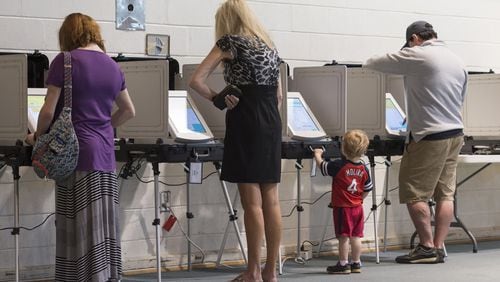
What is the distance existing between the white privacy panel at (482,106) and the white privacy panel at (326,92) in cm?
136

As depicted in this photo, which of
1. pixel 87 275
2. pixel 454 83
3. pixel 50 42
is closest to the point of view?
pixel 87 275

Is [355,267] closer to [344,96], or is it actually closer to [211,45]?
[344,96]

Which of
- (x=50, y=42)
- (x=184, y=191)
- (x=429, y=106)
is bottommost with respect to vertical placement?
(x=184, y=191)

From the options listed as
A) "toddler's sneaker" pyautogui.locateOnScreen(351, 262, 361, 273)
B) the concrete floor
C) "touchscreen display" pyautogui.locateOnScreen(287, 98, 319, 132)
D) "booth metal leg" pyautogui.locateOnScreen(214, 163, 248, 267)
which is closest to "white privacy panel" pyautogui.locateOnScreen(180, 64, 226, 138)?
"booth metal leg" pyautogui.locateOnScreen(214, 163, 248, 267)

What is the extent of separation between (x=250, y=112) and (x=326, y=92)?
1.45m

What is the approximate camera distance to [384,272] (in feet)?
19.1

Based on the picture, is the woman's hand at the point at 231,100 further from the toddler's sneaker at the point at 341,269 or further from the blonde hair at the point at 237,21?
the toddler's sneaker at the point at 341,269

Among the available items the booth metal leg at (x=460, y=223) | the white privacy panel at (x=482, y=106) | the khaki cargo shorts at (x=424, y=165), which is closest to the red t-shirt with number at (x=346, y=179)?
the khaki cargo shorts at (x=424, y=165)

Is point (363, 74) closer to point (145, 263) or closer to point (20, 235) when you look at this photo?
point (145, 263)

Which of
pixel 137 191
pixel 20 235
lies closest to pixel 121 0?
pixel 137 191

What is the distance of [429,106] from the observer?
5.97 meters

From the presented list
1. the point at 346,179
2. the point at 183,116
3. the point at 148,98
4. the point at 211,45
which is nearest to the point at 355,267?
the point at 346,179

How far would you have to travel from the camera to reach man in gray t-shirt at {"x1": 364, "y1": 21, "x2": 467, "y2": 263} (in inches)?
235

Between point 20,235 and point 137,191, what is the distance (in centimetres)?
78
